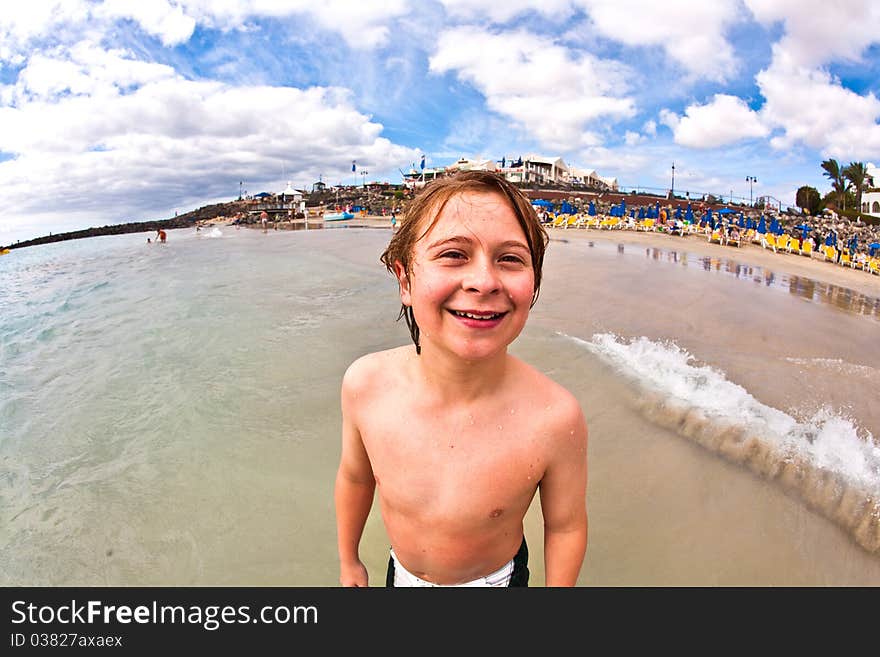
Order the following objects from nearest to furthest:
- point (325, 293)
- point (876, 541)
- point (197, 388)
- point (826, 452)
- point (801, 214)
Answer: point (876, 541), point (826, 452), point (197, 388), point (325, 293), point (801, 214)

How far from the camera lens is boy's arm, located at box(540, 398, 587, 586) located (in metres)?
1.39

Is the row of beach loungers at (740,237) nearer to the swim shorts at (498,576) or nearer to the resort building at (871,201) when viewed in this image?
the swim shorts at (498,576)

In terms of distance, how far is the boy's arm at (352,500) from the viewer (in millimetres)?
1607

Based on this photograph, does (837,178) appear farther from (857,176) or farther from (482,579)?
(482,579)

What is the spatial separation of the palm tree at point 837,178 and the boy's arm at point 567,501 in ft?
188

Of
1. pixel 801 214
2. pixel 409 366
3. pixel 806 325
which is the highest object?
pixel 801 214

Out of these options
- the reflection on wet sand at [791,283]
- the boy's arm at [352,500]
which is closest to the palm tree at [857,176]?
the reflection on wet sand at [791,283]

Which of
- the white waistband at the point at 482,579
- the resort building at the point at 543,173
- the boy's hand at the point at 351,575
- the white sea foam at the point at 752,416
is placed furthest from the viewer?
the resort building at the point at 543,173

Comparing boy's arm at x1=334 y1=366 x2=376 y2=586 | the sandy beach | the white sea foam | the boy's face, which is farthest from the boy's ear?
the sandy beach

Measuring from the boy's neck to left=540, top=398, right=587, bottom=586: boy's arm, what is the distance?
25 centimetres

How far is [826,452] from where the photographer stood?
3244 mm
